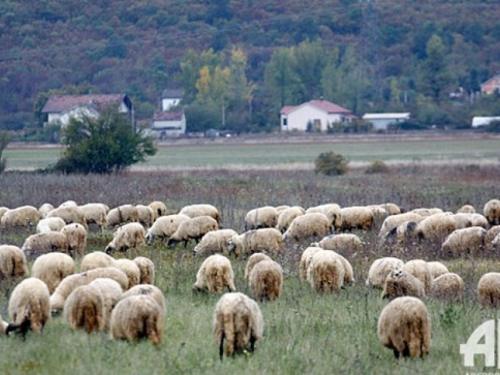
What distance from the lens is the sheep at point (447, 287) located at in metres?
14.0

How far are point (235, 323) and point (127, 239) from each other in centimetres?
928

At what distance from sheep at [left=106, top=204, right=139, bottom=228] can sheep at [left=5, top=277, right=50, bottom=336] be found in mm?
12755

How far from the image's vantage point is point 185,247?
67.1 ft

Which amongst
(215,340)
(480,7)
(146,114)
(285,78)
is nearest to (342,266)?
(215,340)

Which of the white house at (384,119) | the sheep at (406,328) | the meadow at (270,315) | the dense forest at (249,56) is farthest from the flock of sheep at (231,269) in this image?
the white house at (384,119)

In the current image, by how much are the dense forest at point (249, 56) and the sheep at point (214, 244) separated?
70.7 m

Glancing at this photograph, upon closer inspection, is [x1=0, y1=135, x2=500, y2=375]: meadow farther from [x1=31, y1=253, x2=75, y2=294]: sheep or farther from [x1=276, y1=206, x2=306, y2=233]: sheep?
[x1=276, y1=206, x2=306, y2=233]: sheep

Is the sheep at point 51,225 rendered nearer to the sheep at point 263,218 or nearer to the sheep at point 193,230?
the sheep at point 193,230

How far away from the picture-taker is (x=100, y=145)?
40781 millimetres

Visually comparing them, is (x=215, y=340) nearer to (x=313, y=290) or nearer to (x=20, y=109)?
(x=313, y=290)

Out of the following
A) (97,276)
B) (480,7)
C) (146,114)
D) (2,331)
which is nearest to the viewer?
(2,331)

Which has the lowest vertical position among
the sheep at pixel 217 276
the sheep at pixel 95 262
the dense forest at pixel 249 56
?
the sheep at pixel 217 276

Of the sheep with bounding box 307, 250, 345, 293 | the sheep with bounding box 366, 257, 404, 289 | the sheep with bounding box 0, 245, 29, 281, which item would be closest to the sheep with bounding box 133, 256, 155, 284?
the sheep with bounding box 0, 245, 29, 281

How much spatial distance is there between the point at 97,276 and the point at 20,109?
83919 millimetres
